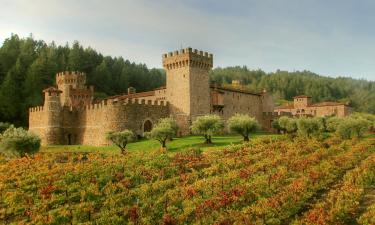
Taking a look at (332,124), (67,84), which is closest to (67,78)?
(67,84)

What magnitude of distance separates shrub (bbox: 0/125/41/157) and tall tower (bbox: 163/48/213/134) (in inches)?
793

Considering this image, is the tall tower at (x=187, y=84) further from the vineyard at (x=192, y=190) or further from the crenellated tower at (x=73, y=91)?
the vineyard at (x=192, y=190)

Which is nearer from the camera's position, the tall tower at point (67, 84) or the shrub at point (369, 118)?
the shrub at point (369, 118)

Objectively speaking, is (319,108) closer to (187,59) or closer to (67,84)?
(187,59)

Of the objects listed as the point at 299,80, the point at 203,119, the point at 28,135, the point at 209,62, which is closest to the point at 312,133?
the point at 203,119

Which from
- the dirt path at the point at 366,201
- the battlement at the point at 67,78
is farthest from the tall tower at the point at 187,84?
the dirt path at the point at 366,201

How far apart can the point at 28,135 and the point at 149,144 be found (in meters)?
12.3

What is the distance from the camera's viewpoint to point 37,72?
74.9m

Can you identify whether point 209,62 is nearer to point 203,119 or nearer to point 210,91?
point 210,91

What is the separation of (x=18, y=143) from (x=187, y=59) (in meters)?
23.9

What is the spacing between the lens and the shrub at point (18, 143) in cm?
3416

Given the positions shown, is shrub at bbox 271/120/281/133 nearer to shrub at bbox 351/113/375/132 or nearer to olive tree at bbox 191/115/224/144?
shrub at bbox 351/113/375/132

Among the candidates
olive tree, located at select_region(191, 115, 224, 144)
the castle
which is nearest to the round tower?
the castle

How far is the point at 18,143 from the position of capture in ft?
113
